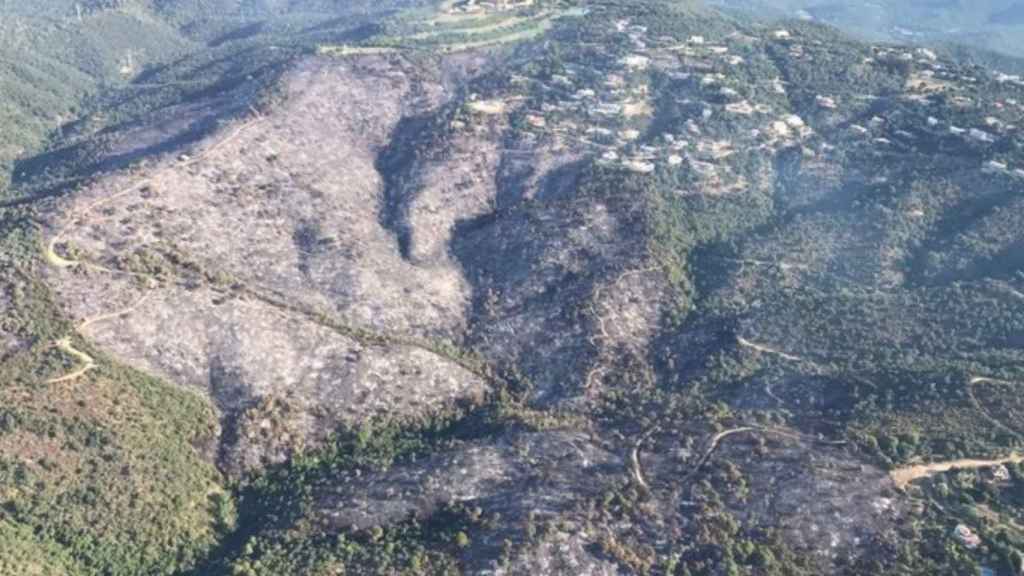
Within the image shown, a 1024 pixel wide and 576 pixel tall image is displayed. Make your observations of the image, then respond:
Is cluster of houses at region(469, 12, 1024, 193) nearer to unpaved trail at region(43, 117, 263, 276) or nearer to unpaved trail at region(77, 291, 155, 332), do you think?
unpaved trail at region(43, 117, 263, 276)

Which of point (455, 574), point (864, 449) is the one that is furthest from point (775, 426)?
point (455, 574)

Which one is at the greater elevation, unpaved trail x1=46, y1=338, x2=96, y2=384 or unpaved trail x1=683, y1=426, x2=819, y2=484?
unpaved trail x1=46, y1=338, x2=96, y2=384

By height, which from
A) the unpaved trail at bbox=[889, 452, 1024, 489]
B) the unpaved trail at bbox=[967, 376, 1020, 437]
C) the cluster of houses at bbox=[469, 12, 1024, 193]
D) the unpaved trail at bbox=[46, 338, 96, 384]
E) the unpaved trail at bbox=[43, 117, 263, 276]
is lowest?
the unpaved trail at bbox=[967, 376, 1020, 437]

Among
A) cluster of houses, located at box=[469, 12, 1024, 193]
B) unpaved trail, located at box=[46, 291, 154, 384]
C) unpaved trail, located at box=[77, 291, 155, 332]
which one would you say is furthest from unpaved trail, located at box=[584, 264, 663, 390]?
unpaved trail, located at box=[46, 291, 154, 384]

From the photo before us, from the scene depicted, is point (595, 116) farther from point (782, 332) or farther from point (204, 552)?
point (204, 552)

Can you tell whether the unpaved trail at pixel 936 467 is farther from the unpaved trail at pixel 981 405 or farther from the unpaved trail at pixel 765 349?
the unpaved trail at pixel 765 349

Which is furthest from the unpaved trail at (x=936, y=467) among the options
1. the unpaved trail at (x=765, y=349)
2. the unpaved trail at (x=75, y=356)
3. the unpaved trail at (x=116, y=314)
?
the unpaved trail at (x=116, y=314)
